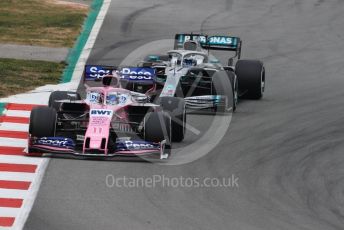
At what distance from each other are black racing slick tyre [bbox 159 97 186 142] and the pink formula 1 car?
0.44 metres

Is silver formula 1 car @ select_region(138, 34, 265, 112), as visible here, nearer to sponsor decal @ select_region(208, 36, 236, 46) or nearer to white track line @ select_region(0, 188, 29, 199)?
sponsor decal @ select_region(208, 36, 236, 46)

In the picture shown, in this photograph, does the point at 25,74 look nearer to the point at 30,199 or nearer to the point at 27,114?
the point at 27,114

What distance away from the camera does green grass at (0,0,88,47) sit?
29806mm

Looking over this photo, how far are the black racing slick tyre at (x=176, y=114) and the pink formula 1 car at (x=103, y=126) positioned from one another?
0.44m

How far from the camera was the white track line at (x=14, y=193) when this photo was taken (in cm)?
1480

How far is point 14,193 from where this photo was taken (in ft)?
49.2

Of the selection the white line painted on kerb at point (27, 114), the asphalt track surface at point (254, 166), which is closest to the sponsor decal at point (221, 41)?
the asphalt track surface at point (254, 166)

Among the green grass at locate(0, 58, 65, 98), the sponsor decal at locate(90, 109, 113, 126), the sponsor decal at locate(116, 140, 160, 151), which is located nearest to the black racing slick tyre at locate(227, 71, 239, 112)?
the green grass at locate(0, 58, 65, 98)

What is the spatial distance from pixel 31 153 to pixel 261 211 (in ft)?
15.3

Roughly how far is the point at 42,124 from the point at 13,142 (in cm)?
122

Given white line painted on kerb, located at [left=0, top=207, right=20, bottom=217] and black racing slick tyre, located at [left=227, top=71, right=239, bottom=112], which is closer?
white line painted on kerb, located at [left=0, top=207, right=20, bottom=217]

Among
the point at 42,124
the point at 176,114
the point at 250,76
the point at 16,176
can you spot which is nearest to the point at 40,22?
the point at 250,76

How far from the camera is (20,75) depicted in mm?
25125

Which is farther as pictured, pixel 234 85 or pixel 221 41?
pixel 221 41
